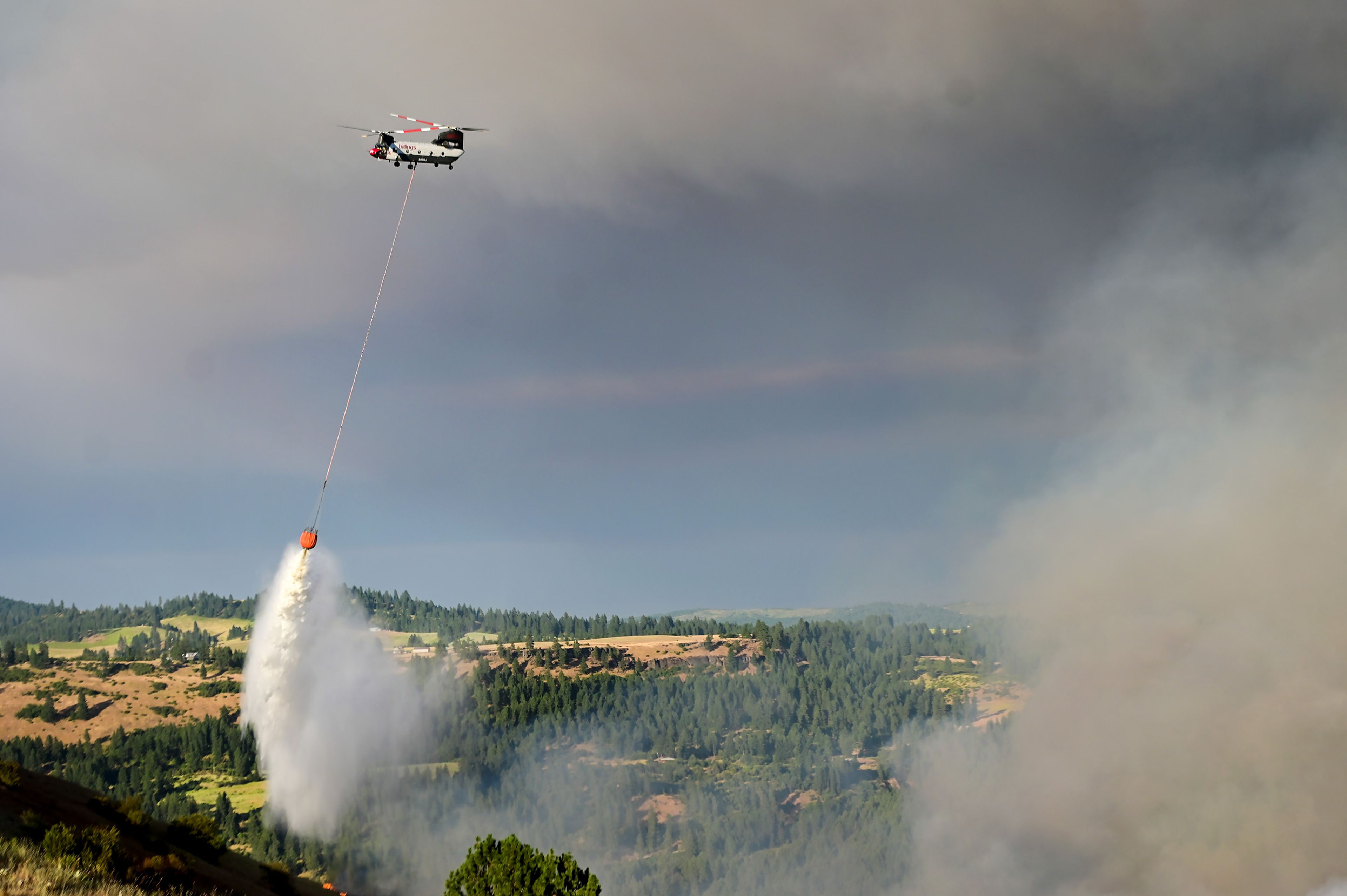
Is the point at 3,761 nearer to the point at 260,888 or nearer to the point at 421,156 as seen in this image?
the point at 260,888

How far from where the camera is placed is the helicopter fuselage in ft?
252

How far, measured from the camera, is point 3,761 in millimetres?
62375

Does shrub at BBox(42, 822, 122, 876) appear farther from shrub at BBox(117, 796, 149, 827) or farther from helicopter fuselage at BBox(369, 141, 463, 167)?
helicopter fuselage at BBox(369, 141, 463, 167)

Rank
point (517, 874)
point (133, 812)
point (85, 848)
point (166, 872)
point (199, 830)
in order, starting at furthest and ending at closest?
point (199, 830) → point (517, 874) → point (133, 812) → point (166, 872) → point (85, 848)

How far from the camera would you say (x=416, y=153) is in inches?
3046

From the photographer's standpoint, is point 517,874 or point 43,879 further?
point 517,874

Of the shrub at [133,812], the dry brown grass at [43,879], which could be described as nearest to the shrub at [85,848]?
the dry brown grass at [43,879]

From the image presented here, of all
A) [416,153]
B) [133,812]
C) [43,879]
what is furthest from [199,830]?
[416,153]

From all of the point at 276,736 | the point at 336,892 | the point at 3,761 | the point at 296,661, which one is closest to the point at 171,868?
the point at 3,761

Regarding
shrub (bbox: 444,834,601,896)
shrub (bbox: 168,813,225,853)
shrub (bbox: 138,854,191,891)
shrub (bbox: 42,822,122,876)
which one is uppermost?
shrub (bbox: 42,822,122,876)

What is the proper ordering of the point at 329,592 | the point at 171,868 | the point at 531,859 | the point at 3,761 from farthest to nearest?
the point at 329,592, the point at 531,859, the point at 3,761, the point at 171,868

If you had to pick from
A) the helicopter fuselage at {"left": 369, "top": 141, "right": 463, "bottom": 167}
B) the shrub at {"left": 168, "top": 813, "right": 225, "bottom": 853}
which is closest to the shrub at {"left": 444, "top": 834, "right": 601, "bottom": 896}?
the shrub at {"left": 168, "top": 813, "right": 225, "bottom": 853}

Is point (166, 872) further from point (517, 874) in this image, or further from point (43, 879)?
point (517, 874)

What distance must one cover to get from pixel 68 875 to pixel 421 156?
59.7 metres
